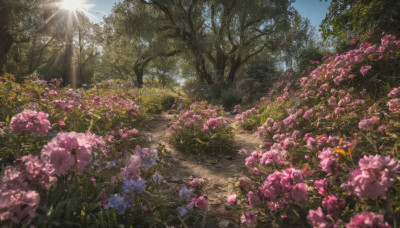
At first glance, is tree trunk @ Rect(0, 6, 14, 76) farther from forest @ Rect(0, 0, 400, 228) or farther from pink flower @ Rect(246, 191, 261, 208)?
pink flower @ Rect(246, 191, 261, 208)

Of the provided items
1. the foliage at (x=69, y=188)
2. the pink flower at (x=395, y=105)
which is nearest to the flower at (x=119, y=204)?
the foliage at (x=69, y=188)

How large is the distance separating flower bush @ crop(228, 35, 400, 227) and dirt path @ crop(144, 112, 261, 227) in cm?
22

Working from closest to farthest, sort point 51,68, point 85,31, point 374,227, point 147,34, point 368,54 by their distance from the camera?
1. point 374,227
2. point 368,54
3. point 147,34
4. point 85,31
5. point 51,68

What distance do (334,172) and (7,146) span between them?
2.73 m

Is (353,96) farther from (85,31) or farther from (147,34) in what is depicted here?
(85,31)

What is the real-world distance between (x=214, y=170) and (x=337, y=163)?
171 cm

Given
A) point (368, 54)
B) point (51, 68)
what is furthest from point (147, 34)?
point (51, 68)

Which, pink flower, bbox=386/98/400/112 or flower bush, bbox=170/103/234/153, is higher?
pink flower, bbox=386/98/400/112

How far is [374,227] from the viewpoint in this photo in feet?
3.37

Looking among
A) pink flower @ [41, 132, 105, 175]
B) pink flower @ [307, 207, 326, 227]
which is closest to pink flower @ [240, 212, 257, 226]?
pink flower @ [307, 207, 326, 227]

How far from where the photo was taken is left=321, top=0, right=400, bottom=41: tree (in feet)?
13.7

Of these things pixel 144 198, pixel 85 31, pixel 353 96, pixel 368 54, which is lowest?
pixel 144 198

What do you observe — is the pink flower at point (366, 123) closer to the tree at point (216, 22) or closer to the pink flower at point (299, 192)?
the pink flower at point (299, 192)

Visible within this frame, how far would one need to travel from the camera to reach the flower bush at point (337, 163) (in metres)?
1.13
